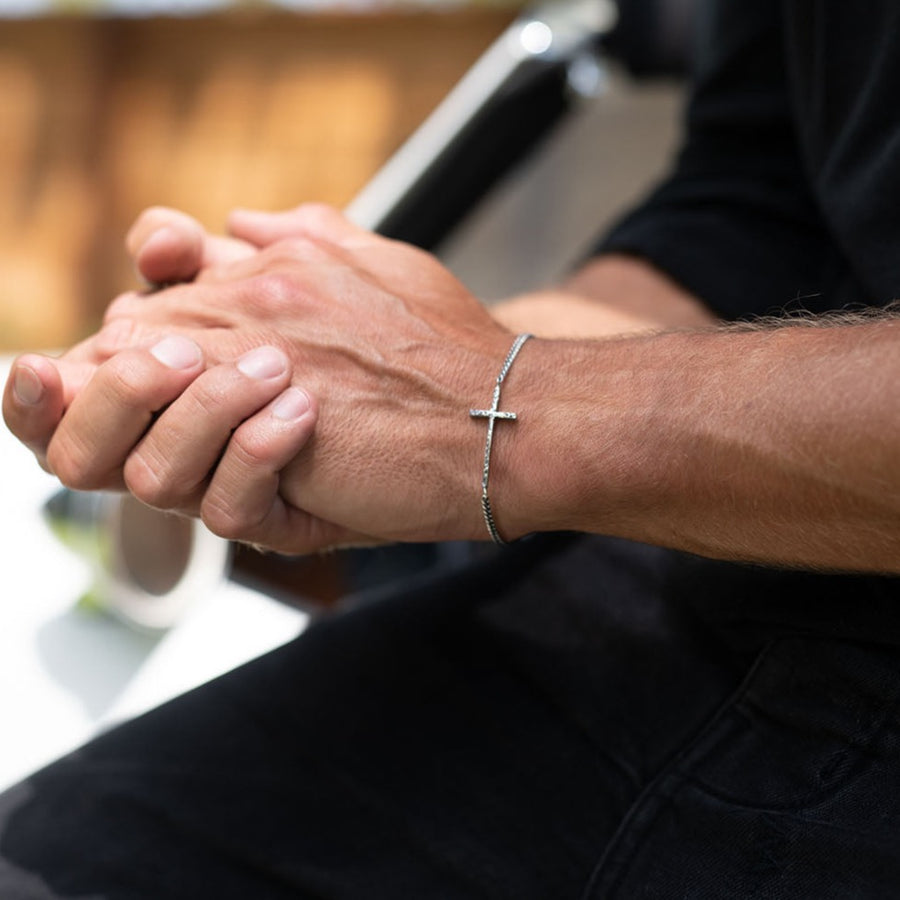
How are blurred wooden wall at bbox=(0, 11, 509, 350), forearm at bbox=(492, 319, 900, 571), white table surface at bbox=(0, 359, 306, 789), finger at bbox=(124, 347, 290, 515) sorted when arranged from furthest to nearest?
blurred wooden wall at bbox=(0, 11, 509, 350)
white table surface at bbox=(0, 359, 306, 789)
finger at bbox=(124, 347, 290, 515)
forearm at bbox=(492, 319, 900, 571)

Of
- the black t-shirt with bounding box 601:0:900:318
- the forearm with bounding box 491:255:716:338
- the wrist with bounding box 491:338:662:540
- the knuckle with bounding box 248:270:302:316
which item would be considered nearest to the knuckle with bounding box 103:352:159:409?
the knuckle with bounding box 248:270:302:316

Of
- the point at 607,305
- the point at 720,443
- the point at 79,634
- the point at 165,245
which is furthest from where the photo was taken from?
the point at 79,634

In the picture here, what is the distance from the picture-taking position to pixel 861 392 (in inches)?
19.9

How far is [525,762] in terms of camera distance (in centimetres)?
70

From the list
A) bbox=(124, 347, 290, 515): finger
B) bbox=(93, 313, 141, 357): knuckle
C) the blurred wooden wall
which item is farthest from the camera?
the blurred wooden wall

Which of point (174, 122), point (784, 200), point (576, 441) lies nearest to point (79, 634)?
point (576, 441)

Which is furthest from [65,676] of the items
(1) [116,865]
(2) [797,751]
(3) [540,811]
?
(2) [797,751]

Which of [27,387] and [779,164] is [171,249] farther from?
[779,164]

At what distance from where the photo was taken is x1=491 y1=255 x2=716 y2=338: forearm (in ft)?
2.93

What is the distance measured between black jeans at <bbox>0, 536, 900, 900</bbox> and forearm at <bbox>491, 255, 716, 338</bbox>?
8.3 inches

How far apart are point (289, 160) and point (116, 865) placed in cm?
197

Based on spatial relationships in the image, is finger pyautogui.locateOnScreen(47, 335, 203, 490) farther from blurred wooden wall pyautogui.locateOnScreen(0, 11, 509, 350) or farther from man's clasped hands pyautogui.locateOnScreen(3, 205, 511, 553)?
blurred wooden wall pyautogui.locateOnScreen(0, 11, 509, 350)

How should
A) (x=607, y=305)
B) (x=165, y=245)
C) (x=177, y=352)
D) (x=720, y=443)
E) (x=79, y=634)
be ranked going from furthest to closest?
(x=79, y=634) < (x=607, y=305) < (x=165, y=245) < (x=177, y=352) < (x=720, y=443)

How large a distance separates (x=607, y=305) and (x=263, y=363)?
39 centimetres
